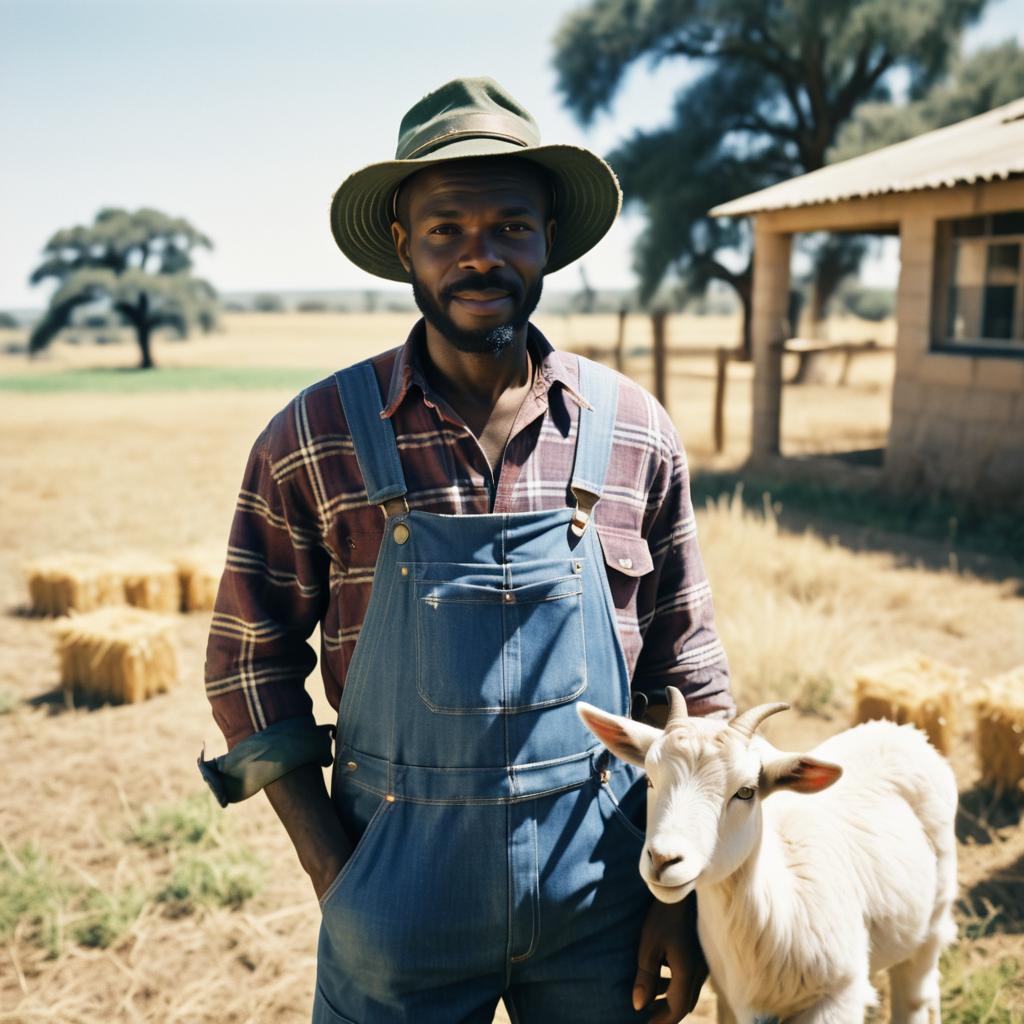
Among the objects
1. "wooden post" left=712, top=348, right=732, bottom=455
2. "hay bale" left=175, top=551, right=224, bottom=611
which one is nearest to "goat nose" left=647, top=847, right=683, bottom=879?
"hay bale" left=175, top=551, right=224, bottom=611

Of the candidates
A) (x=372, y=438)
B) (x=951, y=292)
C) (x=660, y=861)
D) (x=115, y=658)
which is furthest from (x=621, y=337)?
(x=660, y=861)

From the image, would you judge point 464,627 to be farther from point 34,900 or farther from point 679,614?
point 34,900

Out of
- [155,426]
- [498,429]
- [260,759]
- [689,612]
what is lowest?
[155,426]

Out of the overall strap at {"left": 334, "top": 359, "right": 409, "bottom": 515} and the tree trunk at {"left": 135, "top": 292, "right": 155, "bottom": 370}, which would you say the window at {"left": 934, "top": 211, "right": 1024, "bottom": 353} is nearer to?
the overall strap at {"left": 334, "top": 359, "right": 409, "bottom": 515}

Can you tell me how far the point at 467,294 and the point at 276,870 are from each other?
332 centimetres

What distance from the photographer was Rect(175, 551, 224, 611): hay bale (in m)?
8.10

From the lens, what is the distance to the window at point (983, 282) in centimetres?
1138

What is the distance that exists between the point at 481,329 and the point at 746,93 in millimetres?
29986

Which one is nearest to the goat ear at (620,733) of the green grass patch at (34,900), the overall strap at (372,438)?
the overall strap at (372,438)

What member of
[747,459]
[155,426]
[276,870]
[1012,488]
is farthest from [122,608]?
[155,426]

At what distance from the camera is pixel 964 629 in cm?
703

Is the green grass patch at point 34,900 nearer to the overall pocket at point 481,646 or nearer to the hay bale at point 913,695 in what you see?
the overall pocket at point 481,646

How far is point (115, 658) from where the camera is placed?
6.35 metres

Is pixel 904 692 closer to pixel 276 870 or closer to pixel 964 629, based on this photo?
pixel 964 629
